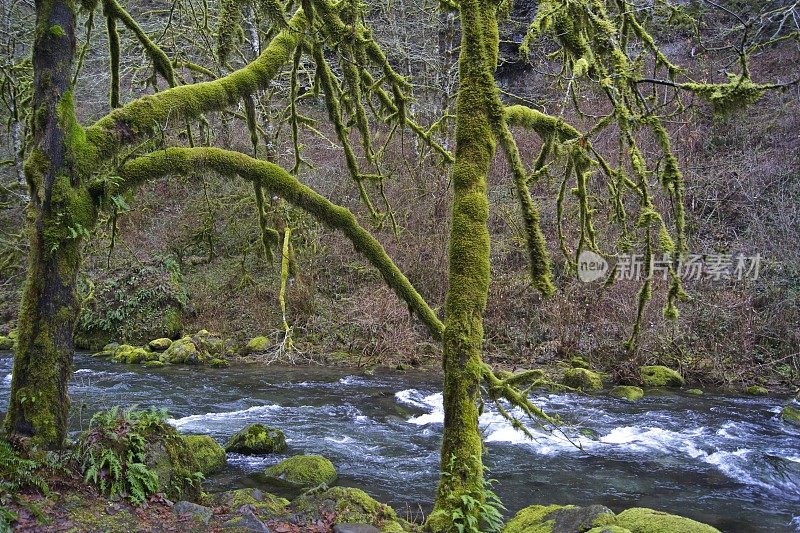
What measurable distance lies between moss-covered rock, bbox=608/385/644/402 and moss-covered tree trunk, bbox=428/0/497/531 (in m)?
9.38

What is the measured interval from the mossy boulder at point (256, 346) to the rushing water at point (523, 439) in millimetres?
2371

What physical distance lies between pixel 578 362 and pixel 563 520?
31.2 ft

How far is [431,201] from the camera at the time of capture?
1808 centimetres

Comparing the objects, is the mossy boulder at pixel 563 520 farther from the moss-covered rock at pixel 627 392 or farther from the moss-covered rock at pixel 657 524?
the moss-covered rock at pixel 627 392

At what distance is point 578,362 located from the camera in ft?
46.8

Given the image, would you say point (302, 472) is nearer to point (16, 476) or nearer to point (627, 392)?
point (16, 476)

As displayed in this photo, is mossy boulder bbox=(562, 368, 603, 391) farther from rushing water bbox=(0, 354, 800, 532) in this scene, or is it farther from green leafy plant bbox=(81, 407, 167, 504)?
green leafy plant bbox=(81, 407, 167, 504)

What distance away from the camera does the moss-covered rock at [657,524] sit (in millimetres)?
4965

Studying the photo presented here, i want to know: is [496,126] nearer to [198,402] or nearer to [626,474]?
[626,474]

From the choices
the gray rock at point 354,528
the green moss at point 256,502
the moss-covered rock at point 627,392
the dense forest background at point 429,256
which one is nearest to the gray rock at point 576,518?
the gray rock at point 354,528

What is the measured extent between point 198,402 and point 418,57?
12631 millimetres

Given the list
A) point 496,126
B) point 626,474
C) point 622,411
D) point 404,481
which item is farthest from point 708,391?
point 496,126

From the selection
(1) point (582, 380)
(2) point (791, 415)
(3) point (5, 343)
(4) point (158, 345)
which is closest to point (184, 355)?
(4) point (158, 345)

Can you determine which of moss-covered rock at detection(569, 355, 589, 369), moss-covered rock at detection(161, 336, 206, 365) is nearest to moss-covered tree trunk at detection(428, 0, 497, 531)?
moss-covered rock at detection(569, 355, 589, 369)
